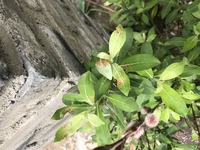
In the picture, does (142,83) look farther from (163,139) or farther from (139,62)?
(163,139)

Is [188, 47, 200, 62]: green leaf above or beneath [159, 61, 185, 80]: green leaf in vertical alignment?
beneath

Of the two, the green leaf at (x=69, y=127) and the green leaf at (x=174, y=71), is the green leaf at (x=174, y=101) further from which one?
the green leaf at (x=69, y=127)

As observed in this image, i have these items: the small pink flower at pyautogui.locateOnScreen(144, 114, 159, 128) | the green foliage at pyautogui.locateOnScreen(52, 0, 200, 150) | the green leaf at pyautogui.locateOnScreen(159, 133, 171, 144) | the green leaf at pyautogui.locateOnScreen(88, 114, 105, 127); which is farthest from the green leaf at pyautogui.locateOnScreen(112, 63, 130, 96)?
the green leaf at pyautogui.locateOnScreen(159, 133, 171, 144)

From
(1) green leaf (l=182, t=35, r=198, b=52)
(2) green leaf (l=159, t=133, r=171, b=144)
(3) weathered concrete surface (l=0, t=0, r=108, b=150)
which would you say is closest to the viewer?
(3) weathered concrete surface (l=0, t=0, r=108, b=150)

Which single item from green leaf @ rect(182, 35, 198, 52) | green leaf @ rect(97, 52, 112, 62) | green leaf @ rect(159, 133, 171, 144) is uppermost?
green leaf @ rect(97, 52, 112, 62)

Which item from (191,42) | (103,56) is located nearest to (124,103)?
(103,56)

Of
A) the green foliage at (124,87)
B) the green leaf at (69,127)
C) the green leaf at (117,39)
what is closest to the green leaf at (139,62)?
the green foliage at (124,87)

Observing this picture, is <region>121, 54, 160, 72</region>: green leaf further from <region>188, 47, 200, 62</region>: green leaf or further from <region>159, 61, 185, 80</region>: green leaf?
<region>188, 47, 200, 62</region>: green leaf
